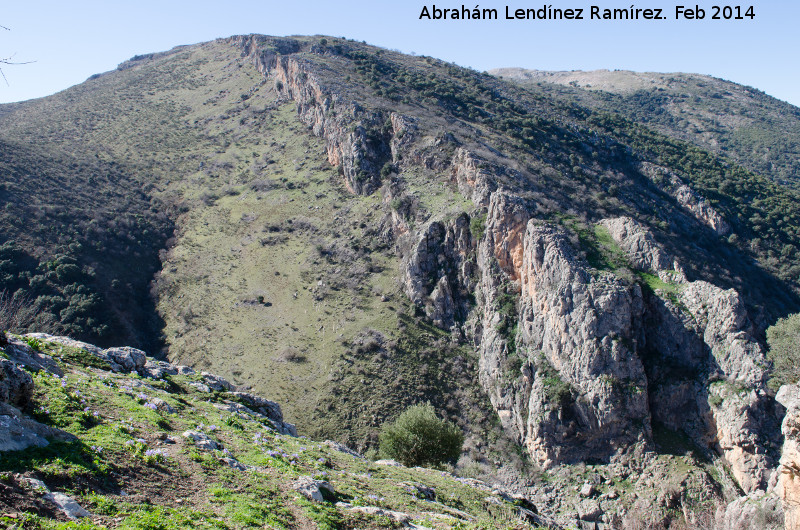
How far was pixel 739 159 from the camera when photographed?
86250 millimetres

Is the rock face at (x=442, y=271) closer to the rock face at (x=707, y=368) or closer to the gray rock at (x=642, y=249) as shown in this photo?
the gray rock at (x=642, y=249)

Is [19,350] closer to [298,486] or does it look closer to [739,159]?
[298,486]

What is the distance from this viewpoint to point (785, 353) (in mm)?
30328

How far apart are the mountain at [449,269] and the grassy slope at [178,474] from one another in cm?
1775

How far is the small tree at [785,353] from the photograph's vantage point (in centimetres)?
2988

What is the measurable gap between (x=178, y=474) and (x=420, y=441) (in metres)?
22.5

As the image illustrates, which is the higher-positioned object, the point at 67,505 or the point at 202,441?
the point at 67,505

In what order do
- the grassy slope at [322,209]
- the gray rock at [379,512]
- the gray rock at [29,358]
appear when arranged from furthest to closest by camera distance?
the grassy slope at [322,209], the gray rock at [29,358], the gray rock at [379,512]

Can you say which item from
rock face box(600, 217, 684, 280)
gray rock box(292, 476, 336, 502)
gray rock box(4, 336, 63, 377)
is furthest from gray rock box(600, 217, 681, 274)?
gray rock box(4, 336, 63, 377)

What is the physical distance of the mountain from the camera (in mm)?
34844

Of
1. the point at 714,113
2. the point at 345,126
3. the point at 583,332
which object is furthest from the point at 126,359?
A: the point at 714,113

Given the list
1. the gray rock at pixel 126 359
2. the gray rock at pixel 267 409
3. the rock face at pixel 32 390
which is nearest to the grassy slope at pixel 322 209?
Result: the gray rock at pixel 267 409

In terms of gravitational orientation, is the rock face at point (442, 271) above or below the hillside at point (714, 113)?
below

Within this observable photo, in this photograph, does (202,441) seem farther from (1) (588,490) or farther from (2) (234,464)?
(1) (588,490)
